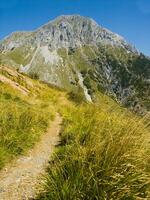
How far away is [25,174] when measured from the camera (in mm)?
8492

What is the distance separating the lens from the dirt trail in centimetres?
714

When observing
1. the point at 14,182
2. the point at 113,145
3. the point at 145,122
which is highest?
the point at 145,122

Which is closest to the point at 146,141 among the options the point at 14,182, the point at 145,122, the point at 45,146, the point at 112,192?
the point at 145,122

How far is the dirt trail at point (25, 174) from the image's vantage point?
714cm

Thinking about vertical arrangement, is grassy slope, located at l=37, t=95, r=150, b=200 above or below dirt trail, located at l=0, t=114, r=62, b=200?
above

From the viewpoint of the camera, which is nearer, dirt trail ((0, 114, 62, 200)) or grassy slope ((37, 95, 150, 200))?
grassy slope ((37, 95, 150, 200))

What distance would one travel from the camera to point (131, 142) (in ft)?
20.3

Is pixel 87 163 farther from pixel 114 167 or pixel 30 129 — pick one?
pixel 30 129

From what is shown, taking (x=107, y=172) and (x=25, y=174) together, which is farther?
(x=25, y=174)

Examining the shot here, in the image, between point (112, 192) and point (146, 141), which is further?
point (146, 141)

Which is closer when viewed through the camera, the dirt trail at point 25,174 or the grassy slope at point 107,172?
the grassy slope at point 107,172

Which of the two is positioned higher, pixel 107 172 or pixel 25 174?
pixel 107 172

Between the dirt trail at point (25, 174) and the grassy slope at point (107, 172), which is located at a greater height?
the grassy slope at point (107, 172)

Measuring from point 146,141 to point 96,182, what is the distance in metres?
1.79
